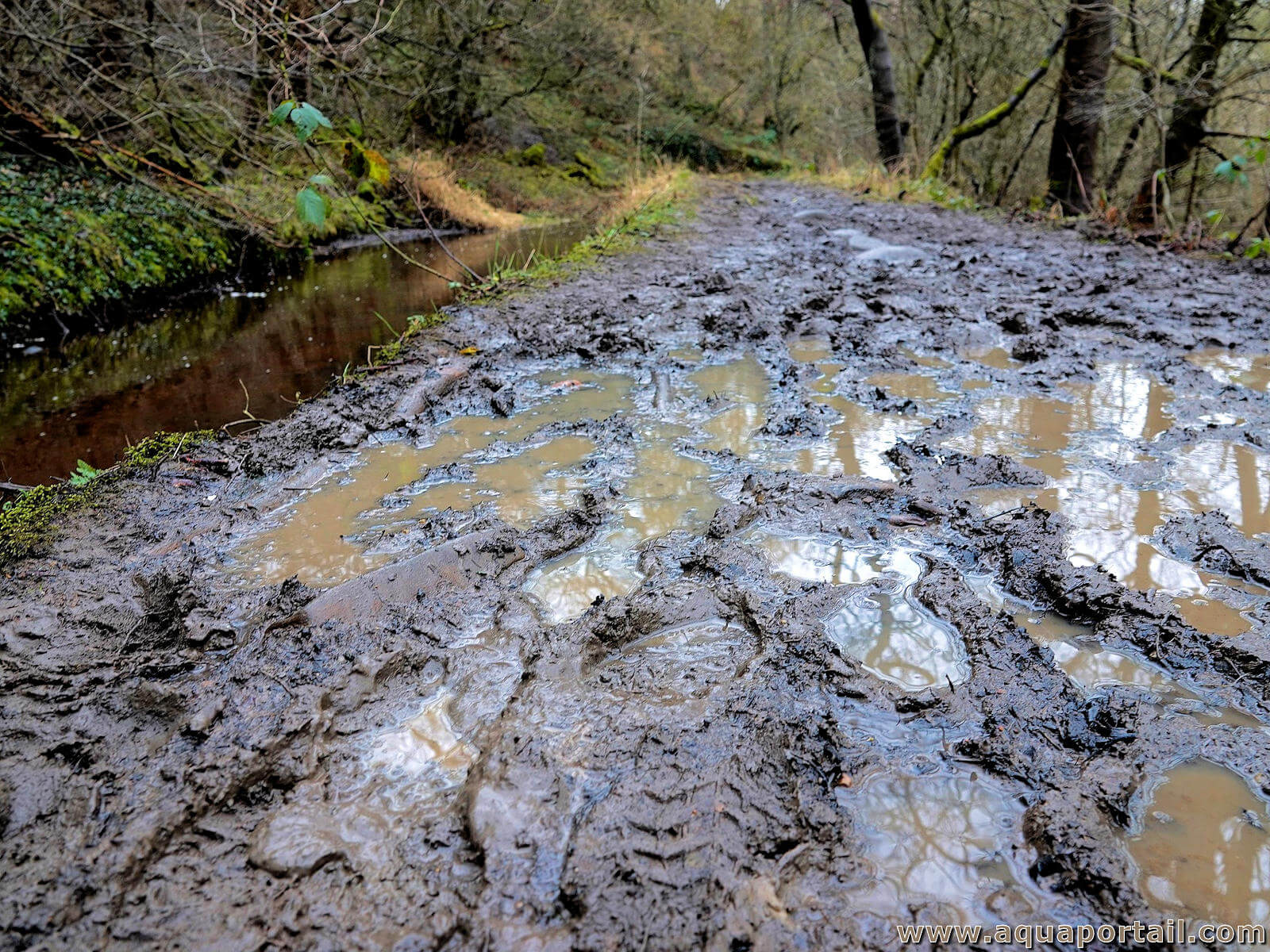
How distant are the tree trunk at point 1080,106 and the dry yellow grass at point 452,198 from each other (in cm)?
813

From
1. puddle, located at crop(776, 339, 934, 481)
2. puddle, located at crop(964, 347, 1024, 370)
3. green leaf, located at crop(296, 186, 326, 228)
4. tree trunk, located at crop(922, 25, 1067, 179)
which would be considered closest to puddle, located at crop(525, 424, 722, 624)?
puddle, located at crop(776, 339, 934, 481)

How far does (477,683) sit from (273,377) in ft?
11.4

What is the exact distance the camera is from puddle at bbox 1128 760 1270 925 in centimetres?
131

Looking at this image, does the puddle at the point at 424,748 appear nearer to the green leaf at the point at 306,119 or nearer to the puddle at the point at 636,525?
the puddle at the point at 636,525

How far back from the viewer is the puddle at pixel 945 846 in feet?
4.31

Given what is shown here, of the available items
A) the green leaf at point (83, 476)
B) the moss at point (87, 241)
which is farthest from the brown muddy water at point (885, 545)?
the moss at point (87, 241)

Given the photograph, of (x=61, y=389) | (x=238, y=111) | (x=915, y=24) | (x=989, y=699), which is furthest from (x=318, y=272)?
(x=915, y=24)

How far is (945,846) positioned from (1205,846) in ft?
1.63

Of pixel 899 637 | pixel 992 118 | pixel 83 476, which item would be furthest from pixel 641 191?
pixel 899 637

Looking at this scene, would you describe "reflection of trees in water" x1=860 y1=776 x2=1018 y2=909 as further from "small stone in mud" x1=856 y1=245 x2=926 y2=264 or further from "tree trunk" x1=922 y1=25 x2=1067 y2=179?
"tree trunk" x1=922 y1=25 x2=1067 y2=179

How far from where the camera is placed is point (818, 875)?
1349 millimetres

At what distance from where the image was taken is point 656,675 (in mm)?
1897

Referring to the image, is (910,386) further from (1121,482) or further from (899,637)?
(899,637)

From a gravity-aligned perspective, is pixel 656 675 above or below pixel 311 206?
below
